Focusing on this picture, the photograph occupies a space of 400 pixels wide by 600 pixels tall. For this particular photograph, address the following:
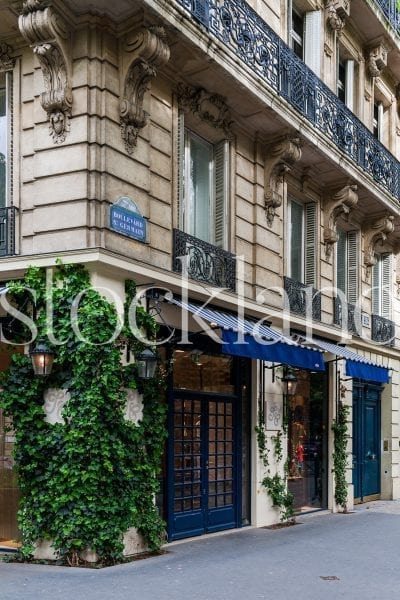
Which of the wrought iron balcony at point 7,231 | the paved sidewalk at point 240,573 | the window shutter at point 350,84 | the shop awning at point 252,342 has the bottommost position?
the paved sidewalk at point 240,573

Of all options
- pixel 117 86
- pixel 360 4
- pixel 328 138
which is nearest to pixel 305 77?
pixel 328 138

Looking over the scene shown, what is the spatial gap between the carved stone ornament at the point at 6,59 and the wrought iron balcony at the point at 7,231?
196cm

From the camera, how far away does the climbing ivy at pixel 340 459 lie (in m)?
17.0

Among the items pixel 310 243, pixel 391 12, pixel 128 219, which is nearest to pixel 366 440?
pixel 310 243

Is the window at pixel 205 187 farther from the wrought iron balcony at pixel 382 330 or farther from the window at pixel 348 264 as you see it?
the wrought iron balcony at pixel 382 330

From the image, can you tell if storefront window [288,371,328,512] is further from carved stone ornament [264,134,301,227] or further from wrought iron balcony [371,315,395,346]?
carved stone ornament [264,134,301,227]

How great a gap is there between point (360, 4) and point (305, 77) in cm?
398

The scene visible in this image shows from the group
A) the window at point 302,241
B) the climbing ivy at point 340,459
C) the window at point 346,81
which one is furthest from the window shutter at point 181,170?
the window at point 346,81

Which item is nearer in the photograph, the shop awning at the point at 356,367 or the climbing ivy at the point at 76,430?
the climbing ivy at the point at 76,430

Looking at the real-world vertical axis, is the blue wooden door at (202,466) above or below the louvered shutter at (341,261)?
below

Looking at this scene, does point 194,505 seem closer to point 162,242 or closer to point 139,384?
point 139,384

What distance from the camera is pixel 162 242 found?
37.7ft

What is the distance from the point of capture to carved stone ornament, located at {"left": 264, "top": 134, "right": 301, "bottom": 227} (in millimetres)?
14281

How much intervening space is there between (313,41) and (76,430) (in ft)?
33.5
